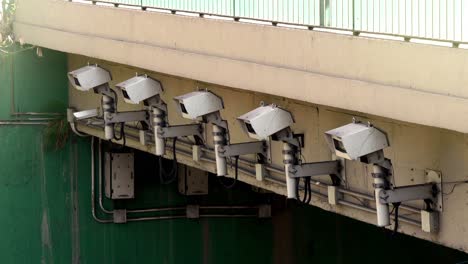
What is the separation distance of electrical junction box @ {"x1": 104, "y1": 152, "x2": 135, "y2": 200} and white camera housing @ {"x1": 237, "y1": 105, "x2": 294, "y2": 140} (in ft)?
20.4

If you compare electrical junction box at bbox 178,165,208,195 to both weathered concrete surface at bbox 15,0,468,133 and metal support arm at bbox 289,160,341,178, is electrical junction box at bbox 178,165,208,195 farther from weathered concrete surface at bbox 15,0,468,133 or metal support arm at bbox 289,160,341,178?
metal support arm at bbox 289,160,341,178

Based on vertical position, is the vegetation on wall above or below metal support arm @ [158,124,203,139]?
above

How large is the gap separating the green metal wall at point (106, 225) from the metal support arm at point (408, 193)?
292 inches

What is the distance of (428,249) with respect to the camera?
51.9 ft

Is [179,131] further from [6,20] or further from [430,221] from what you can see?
[6,20]

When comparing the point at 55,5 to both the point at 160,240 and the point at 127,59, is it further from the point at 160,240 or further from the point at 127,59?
the point at 160,240

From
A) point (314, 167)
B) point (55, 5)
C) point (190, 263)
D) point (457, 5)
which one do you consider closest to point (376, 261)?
point (190, 263)

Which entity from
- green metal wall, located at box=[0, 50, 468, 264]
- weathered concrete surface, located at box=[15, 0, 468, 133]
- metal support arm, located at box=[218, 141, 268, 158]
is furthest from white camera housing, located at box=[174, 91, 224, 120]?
green metal wall, located at box=[0, 50, 468, 264]

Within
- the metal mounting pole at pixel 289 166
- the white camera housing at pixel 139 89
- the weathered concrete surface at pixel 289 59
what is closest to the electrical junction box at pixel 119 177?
the weathered concrete surface at pixel 289 59

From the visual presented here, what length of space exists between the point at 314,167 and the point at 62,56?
6.46 metres

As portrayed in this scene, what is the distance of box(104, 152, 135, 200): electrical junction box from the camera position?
15.3m

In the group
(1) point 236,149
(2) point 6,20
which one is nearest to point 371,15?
(1) point 236,149

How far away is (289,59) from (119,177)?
22.2 feet

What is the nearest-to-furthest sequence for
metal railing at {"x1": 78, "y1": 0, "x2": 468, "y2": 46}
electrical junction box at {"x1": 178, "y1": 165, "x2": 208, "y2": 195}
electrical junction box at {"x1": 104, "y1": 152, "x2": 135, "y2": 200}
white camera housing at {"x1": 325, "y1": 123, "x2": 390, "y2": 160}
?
metal railing at {"x1": 78, "y1": 0, "x2": 468, "y2": 46} < white camera housing at {"x1": 325, "y1": 123, "x2": 390, "y2": 160} < electrical junction box at {"x1": 104, "y1": 152, "x2": 135, "y2": 200} < electrical junction box at {"x1": 178, "y1": 165, "x2": 208, "y2": 195}
